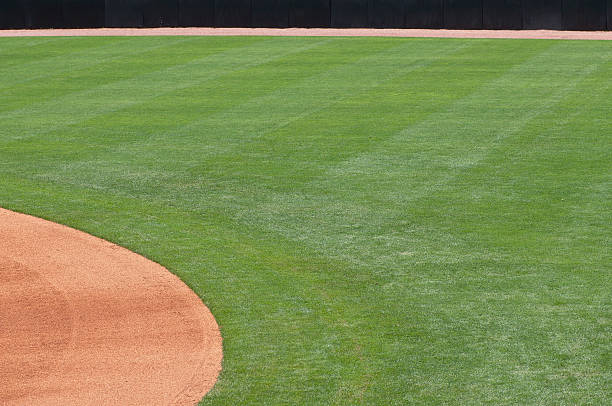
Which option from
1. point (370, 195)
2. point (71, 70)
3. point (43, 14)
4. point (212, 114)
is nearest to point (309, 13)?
point (43, 14)

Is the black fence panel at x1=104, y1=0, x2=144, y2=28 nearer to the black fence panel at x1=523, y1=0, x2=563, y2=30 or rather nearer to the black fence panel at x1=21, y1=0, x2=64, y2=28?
the black fence panel at x1=21, y1=0, x2=64, y2=28

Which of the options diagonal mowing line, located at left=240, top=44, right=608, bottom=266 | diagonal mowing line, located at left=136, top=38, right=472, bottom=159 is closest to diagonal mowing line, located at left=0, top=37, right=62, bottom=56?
diagonal mowing line, located at left=136, top=38, right=472, bottom=159

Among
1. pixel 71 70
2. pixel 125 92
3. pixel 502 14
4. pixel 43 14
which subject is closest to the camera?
pixel 125 92

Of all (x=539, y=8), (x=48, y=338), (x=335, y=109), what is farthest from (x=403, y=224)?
(x=539, y=8)

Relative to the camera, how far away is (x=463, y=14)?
26.1 m

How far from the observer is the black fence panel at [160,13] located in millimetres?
27500

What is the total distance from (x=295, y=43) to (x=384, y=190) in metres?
13.1

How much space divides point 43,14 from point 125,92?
11.3 meters

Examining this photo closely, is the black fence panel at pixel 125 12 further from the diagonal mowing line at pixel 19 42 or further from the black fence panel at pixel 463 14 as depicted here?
the black fence panel at pixel 463 14

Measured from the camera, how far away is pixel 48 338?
7.51 m

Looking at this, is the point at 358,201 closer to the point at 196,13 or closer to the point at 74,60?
the point at 74,60

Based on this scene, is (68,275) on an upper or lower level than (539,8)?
lower

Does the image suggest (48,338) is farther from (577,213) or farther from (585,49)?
(585,49)

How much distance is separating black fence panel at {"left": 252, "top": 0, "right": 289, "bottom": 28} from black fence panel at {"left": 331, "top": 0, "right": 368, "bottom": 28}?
4.45 feet
